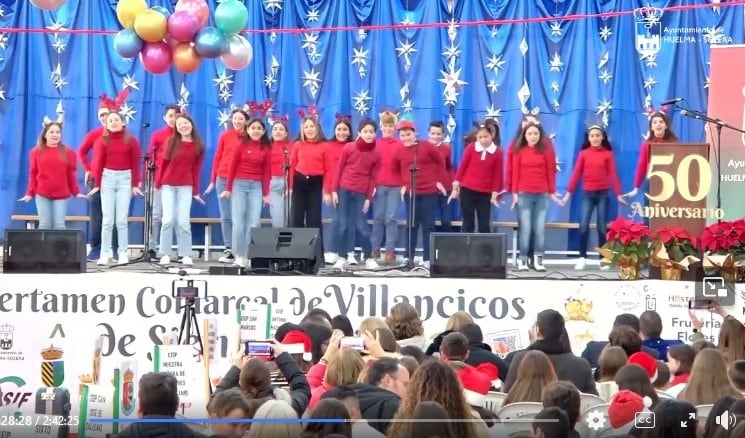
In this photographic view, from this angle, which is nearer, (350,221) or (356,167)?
(356,167)

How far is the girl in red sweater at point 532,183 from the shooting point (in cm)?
1265

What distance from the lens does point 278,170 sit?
1366cm

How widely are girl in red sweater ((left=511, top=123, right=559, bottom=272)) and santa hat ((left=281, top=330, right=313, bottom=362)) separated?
5719 millimetres

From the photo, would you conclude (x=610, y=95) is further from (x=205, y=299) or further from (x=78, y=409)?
(x=78, y=409)

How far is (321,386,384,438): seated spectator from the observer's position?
5290 mm

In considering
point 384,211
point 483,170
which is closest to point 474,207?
point 483,170

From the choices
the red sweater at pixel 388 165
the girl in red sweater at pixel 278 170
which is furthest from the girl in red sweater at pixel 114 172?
the red sweater at pixel 388 165

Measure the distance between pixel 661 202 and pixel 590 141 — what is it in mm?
2566

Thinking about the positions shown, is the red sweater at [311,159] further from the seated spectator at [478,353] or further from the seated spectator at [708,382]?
the seated spectator at [708,382]

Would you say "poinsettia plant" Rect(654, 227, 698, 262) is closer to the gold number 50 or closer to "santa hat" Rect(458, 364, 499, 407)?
the gold number 50

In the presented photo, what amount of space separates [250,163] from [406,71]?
278cm

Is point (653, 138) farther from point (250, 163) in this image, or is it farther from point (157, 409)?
point (157, 409)

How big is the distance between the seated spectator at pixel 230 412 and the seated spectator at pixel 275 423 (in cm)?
23

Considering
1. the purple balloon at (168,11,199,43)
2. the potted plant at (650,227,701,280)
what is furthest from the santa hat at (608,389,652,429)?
the purple balloon at (168,11,199,43)
